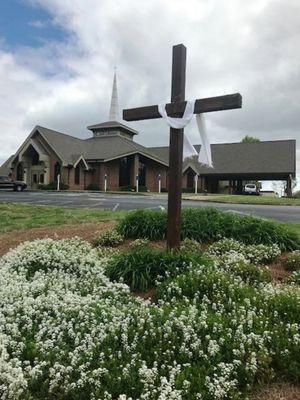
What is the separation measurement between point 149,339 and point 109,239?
178 inches

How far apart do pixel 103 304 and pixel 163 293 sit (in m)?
0.79

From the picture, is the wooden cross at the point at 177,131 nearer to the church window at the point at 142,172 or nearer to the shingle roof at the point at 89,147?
the shingle roof at the point at 89,147

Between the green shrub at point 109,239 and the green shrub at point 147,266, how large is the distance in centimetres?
192

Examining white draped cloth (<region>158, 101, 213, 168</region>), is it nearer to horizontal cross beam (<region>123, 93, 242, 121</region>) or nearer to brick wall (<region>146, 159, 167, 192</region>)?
horizontal cross beam (<region>123, 93, 242, 121</region>)

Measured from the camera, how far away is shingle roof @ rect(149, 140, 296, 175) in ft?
163

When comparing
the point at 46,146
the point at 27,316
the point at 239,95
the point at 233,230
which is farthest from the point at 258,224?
the point at 46,146

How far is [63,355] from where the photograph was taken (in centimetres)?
424

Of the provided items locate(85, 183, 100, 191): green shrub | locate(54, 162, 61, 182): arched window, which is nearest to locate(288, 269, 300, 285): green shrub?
locate(85, 183, 100, 191): green shrub

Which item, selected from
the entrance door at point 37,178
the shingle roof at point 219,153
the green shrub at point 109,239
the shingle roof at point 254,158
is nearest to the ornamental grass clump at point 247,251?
the green shrub at point 109,239

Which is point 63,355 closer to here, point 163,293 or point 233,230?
point 163,293

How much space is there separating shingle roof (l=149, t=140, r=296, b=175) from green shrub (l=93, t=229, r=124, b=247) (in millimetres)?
40281

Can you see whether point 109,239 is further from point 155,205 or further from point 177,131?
point 155,205

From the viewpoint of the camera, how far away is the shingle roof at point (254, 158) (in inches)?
1957

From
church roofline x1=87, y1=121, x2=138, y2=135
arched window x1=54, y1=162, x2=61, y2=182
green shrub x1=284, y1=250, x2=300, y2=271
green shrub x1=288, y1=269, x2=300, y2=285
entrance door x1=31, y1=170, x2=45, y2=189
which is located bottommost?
green shrub x1=288, y1=269, x2=300, y2=285
